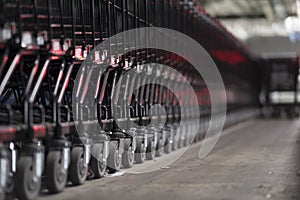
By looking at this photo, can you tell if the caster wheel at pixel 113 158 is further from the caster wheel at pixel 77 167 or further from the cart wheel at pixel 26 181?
the cart wheel at pixel 26 181

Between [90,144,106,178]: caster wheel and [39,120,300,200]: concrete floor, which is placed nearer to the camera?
[39,120,300,200]: concrete floor

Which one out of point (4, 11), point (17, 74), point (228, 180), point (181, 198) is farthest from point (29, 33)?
point (228, 180)

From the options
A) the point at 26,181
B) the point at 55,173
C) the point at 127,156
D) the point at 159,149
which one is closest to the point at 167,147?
the point at 159,149

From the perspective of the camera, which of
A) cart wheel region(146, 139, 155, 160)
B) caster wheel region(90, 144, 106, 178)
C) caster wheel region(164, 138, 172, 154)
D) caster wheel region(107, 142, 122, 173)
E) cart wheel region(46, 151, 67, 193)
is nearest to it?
cart wheel region(46, 151, 67, 193)

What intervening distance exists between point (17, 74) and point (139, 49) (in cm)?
384

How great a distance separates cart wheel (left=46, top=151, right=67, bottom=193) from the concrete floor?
0.36 ft

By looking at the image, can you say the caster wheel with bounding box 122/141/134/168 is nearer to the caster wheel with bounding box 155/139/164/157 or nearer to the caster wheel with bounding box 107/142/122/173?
the caster wheel with bounding box 107/142/122/173

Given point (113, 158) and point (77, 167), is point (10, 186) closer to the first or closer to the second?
point (77, 167)

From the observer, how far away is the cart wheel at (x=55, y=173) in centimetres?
884

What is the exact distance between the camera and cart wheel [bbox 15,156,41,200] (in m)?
8.10

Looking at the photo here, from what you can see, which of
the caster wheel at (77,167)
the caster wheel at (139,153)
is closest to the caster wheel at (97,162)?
the caster wheel at (77,167)

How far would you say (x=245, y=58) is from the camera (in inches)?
1486

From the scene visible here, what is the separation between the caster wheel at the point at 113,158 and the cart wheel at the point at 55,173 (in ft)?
7.38

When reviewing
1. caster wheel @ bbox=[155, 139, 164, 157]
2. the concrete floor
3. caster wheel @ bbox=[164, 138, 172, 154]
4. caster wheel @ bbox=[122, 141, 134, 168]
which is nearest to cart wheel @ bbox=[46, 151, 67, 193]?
the concrete floor
